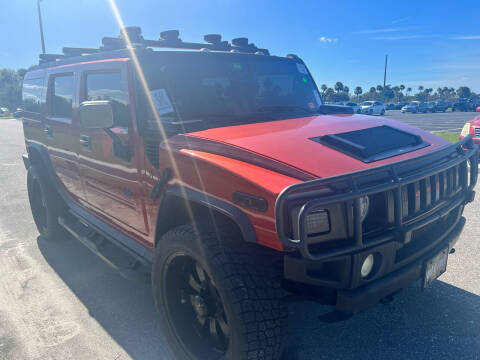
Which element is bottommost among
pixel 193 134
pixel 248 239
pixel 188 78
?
pixel 248 239

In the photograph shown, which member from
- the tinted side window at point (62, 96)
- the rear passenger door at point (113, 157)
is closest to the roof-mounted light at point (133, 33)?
the rear passenger door at point (113, 157)

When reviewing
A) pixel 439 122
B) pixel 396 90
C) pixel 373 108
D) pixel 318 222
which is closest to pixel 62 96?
pixel 318 222

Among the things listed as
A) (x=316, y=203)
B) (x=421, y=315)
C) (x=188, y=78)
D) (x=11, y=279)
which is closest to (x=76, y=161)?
(x=11, y=279)

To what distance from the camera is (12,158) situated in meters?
11.5

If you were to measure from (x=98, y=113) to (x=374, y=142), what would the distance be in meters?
1.86

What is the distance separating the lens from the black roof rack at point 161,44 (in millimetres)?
3143

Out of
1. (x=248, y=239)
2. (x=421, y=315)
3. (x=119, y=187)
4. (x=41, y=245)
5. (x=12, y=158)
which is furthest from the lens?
(x=12, y=158)

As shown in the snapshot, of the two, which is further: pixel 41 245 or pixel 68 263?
pixel 41 245

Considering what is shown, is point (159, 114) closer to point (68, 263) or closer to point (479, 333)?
point (68, 263)

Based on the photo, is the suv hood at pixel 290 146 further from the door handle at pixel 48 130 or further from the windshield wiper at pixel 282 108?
the door handle at pixel 48 130

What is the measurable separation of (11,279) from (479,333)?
409cm

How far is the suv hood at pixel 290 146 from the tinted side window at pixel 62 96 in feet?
6.35

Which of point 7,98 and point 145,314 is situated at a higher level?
point 7,98

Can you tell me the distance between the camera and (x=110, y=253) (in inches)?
133
